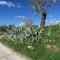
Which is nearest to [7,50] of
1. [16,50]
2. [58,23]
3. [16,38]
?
[16,50]

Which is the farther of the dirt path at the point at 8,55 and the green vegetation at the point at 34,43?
the dirt path at the point at 8,55

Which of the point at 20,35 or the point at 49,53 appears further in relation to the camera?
the point at 20,35

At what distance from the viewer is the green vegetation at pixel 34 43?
10.5 m

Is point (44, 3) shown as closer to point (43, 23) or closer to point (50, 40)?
point (43, 23)

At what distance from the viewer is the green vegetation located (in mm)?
10517

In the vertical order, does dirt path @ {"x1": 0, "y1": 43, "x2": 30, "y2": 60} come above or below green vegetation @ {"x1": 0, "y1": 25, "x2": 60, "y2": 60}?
below

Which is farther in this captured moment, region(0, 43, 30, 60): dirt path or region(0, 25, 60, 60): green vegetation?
region(0, 43, 30, 60): dirt path

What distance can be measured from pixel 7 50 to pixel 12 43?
111cm

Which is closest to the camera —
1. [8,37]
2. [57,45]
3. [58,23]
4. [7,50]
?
[57,45]

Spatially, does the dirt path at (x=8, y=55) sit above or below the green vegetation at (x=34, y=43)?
below

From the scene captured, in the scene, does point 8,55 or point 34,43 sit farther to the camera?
point 34,43

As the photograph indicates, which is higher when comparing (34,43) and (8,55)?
(34,43)

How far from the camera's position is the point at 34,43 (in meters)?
12.4

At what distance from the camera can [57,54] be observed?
10.3 metres
